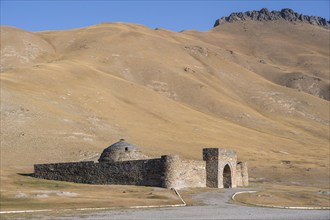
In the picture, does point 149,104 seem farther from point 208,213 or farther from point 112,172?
point 208,213

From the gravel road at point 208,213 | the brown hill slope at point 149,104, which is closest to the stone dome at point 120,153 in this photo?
the gravel road at point 208,213

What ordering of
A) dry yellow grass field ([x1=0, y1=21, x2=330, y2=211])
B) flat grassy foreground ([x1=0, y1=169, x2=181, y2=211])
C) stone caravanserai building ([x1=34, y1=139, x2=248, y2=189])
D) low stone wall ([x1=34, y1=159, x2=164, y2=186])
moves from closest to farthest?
1. flat grassy foreground ([x1=0, y1=169, x2=181, y2=211])
2. stone caravanserai building ([x1=34, y1=139, x2=248, y2=189])
3. low stone wall ([x1=34, y1=159, x2=164, y2=186])
4. dry yellow grass field ([x1=0, y1=21, x2=330, y2=211])

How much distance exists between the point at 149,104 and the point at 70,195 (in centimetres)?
6673

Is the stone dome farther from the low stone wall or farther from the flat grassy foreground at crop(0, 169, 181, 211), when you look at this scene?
the flat grassy foreground at crop(0, 169, 181, 211)


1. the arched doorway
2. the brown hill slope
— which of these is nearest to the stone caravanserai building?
the arched doorway

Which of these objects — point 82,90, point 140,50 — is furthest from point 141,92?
point 140,50

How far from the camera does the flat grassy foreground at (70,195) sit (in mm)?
33219

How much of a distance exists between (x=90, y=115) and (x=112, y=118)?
381 centimetres

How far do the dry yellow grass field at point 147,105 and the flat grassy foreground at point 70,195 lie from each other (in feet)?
2.81

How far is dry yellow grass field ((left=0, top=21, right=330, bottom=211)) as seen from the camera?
68.1 meters

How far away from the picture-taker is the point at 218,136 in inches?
3585

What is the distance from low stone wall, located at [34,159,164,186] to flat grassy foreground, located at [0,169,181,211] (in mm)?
1216

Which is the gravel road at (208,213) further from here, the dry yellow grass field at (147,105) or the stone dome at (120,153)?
the stone dome at (120,153)

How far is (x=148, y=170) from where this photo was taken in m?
44.3
